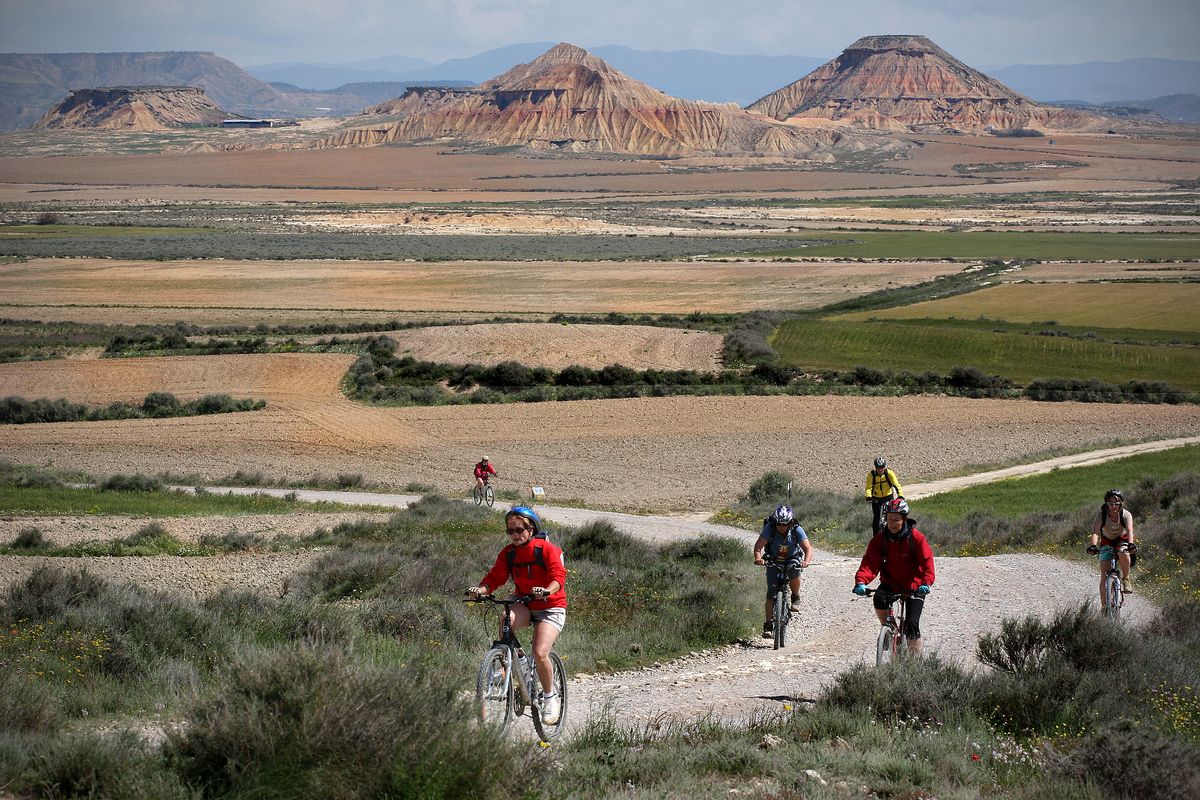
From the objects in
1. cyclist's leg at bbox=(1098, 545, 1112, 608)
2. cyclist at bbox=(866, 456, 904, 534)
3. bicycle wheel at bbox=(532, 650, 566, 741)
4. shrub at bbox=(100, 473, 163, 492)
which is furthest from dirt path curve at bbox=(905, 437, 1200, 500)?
bicycle wheel at bbox=(532, 650, 566, 741)

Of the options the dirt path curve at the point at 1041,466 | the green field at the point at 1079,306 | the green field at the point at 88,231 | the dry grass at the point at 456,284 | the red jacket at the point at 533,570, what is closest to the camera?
the red jacket at the point at 533,570

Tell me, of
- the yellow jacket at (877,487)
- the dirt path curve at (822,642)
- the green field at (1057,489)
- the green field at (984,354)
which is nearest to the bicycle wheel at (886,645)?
the dirt path curve at (822,642)

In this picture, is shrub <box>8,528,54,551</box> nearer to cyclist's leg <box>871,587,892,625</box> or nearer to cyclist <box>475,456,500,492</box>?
cyclist <box>475,456,500,492</box>

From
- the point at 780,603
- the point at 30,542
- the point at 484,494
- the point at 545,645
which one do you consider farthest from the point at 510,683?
the point at 484,494

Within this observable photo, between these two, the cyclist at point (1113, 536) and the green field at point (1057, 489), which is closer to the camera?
the cyclist at point (1113, 536)

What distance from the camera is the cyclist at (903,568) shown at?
34.5 feet

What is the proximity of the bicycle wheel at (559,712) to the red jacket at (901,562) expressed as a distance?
9.79 feet

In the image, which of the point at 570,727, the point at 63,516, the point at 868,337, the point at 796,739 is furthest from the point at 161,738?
the point at 868,337

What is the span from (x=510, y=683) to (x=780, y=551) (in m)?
5.32

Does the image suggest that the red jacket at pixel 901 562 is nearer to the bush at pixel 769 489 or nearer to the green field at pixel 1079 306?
the bush at pixel 769 489

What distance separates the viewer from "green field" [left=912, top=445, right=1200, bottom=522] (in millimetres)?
25812

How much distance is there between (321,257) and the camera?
9881 cm

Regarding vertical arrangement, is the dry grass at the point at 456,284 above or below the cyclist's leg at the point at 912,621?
below

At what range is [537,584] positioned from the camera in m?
8.81
